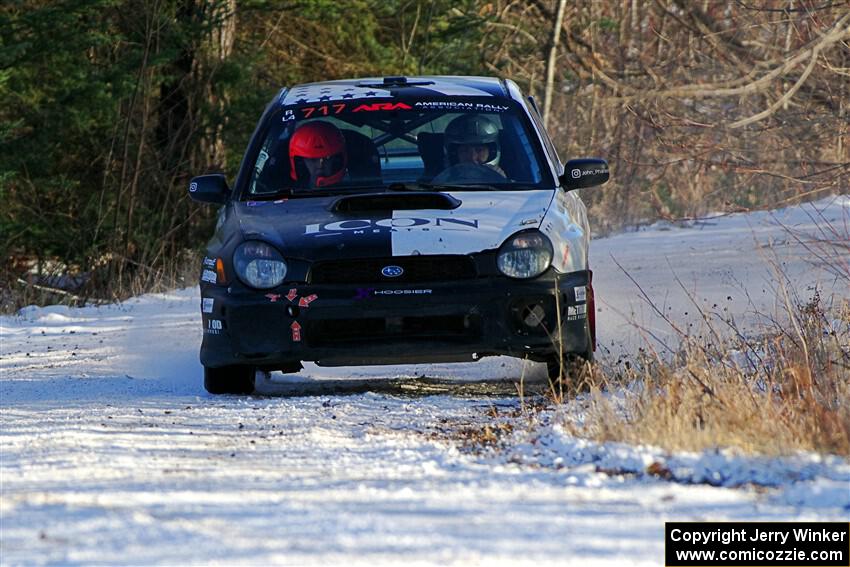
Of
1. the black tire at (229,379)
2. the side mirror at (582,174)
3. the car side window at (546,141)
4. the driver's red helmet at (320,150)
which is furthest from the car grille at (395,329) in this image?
the car side window at (546,141)

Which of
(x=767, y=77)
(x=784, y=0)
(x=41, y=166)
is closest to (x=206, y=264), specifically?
(x=767, y=77)

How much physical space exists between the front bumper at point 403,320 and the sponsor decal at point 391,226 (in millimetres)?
283

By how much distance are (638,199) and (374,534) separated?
974 inches

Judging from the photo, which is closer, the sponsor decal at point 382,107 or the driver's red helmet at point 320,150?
the driver's red helmet at point 320,150

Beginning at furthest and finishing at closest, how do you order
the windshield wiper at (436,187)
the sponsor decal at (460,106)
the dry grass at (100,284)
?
1. the dry grass at (100,284)
2. the sponsor decal at (460,106)
3. the windshield wiper at (436,187)

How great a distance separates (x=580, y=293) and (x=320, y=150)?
182cm

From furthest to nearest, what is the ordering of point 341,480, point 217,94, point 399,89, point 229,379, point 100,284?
point 217,94 → point 100,284 → point 399,89 → point 229,379 → point 341,480

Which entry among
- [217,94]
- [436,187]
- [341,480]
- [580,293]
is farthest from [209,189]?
[217,94]

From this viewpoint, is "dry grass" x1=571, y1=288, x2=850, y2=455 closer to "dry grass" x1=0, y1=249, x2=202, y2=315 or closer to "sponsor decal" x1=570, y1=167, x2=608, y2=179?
"sponsor decal" x1=570, y1=167, x2=608, y2=179

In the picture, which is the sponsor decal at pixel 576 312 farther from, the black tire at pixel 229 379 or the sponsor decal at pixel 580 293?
the black tire at pixel 229 379

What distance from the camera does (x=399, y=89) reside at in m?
8.91

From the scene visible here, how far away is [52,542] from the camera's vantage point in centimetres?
414

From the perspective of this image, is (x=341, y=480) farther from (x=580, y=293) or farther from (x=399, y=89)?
(x=399, y=89)

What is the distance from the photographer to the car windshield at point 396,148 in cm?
820
